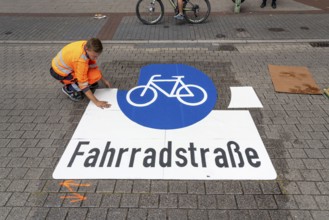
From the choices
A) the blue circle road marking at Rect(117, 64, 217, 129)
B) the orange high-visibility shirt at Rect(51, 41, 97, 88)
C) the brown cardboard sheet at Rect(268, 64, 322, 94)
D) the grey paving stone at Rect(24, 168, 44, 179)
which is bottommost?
the brown cardboard sheet at Rect(268, 64, 322, 94)

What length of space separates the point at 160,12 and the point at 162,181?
7.29 meters

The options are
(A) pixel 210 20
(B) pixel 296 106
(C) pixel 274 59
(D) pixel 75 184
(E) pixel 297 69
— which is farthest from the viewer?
(A) pixel 210 20

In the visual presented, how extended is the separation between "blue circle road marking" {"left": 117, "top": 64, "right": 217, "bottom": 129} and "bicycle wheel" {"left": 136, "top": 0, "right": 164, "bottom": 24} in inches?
136

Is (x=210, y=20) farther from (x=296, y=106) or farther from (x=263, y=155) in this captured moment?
(x=263, y=155)

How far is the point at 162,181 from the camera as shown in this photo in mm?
3742

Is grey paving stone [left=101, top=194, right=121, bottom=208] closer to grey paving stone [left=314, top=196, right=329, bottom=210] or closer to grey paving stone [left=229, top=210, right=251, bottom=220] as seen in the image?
grey paving stone [left=229, top=210, right=251, bottom=220]

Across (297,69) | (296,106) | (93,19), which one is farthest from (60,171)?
(93,19)

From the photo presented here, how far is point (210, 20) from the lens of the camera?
983 centimetres

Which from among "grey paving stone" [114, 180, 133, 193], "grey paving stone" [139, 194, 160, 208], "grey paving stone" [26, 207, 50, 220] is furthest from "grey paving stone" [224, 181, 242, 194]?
"grey paving stone" [26, 207, 50, 220]

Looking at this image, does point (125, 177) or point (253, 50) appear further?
point (253, 50)

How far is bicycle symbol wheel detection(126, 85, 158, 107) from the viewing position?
5.38 meters

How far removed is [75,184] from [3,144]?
61.7 inches

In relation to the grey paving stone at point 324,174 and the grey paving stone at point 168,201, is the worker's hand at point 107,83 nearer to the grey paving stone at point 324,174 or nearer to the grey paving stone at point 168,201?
the grey paving stone at point 168,201

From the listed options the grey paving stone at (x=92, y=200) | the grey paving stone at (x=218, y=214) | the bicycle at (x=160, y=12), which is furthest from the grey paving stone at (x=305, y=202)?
the bicycle at (x=160, y=12)
